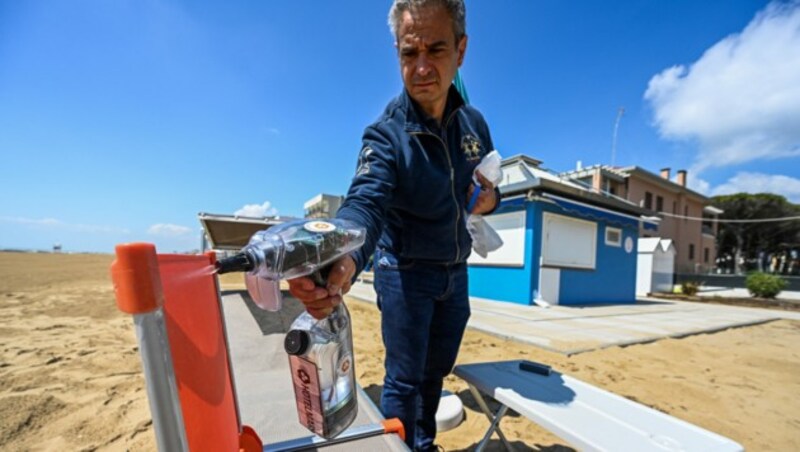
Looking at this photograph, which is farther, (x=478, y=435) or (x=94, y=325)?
(x=94, y=325)

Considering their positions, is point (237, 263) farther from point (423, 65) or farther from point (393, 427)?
point (423, 65)

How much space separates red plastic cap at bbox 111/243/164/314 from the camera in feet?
1.34

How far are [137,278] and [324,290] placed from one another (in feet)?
1.29

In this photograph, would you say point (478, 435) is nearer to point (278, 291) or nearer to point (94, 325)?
Answer: point (278, 291)

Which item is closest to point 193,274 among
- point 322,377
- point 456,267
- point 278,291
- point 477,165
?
point 278,291

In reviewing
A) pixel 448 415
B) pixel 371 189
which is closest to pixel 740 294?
pixel 448 415

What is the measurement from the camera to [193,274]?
0.65m

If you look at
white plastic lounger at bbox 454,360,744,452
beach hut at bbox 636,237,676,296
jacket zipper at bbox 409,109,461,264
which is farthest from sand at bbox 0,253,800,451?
beach hut at bbox 636,237,676,296

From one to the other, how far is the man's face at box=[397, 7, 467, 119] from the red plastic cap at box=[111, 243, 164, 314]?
44.3 inches

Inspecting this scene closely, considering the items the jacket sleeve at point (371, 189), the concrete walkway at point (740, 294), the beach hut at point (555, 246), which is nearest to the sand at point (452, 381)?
the jacket sleeve at point (371, 189)

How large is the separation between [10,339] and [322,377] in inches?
193

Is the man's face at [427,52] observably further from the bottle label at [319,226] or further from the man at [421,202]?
the bottle label at [319,226]

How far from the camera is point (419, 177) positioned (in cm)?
134

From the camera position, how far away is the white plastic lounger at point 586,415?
3.97 ft
